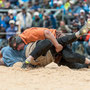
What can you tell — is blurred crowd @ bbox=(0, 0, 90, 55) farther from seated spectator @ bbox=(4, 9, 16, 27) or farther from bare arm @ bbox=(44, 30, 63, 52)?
bare arm @ bbox=(44, 30, 63, 52)

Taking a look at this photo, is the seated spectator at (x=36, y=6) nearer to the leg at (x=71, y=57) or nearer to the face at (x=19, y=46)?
the face at (x=19, y=46)

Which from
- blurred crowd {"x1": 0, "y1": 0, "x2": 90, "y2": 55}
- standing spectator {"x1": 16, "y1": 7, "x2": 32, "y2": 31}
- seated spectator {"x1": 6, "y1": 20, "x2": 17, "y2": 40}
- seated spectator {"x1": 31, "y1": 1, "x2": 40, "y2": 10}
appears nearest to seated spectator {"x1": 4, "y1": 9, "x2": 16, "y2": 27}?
blurred crowd {"x1": 0, "y1": 0, "x2": 90, "y2": 55}

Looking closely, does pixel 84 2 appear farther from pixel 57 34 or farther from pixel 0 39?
pixel 57 34

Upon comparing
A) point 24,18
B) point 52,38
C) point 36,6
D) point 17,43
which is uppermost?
point 52,38

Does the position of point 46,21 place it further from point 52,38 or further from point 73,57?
point 52,38

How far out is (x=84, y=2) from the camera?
13867 millimetres

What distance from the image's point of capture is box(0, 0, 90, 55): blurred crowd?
11.5m

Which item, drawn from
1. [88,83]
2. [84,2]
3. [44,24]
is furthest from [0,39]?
[88,83]

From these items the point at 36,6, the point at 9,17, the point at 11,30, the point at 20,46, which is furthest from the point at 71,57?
the point at 36,6

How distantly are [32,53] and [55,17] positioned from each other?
6164 mm

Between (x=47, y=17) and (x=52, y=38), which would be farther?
(x=47, y=17)

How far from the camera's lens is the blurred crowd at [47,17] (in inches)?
452

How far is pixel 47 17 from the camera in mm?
12406

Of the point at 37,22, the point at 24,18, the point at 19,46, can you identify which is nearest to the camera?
the point at 19,46
